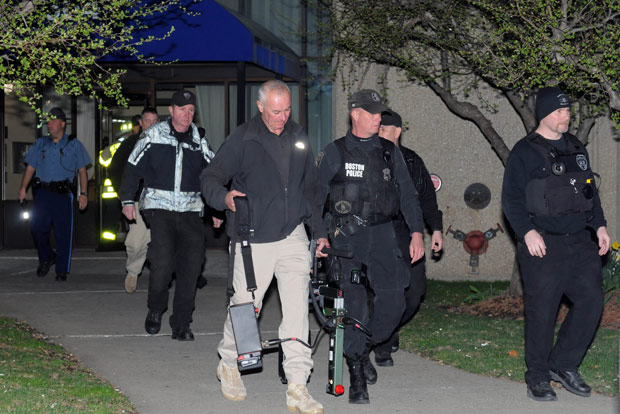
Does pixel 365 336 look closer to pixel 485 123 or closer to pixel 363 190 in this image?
pixel 363 190

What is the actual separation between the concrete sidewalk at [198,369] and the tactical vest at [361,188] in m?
1.21

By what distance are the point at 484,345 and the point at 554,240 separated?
2.07 metres

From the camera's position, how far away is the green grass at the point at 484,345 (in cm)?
729

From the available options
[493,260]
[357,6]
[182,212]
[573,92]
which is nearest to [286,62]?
[357,6]

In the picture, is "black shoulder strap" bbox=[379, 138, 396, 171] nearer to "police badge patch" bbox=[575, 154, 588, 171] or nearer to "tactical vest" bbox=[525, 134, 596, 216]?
"tactical vest" bbox=[525, 134, 596, 216]

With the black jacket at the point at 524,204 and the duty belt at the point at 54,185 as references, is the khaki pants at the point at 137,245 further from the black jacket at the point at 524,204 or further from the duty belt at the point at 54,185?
the black jacket at the point at 524,204

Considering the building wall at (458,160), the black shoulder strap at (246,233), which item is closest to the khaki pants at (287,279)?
the black shoulder strap at (246,233)

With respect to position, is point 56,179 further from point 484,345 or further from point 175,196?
point 484,345

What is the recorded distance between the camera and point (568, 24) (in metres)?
8.72

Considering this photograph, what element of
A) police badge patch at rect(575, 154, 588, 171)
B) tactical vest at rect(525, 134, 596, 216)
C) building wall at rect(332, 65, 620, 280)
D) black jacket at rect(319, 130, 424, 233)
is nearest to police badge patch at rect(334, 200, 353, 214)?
black jacket at rect(319, 130, 424, 233)

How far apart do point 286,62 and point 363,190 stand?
757 cm

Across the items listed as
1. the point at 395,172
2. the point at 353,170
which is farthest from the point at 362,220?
the point at 395,172

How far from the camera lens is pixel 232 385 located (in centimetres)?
641

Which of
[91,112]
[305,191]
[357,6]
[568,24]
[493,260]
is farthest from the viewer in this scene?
[91,112]
